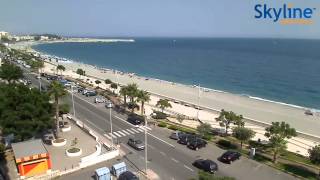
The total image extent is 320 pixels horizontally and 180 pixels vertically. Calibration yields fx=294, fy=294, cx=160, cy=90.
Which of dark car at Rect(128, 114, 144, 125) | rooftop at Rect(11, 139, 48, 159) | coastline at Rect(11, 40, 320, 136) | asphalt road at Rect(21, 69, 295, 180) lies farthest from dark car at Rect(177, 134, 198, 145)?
coastline at Rect(11, 40, 320, 136)

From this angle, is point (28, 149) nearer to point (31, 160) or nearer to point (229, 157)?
point (31, 160)

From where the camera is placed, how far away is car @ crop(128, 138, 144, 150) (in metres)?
43.6

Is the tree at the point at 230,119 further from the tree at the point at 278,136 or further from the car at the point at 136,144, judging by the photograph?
the car at the point at 136,144

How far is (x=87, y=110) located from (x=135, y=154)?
88.5ft

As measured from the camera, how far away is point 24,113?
40.8 metres

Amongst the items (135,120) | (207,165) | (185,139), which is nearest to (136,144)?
(185,139)

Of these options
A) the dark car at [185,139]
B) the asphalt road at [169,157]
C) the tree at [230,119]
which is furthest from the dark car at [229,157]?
the tree at [230,119]

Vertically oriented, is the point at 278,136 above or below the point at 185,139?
above

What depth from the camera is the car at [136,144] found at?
4357cm

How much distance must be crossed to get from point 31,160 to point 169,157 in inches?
696

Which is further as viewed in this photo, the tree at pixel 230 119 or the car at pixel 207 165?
the tree at pixel 230 119

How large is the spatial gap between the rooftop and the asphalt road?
494 centimetres

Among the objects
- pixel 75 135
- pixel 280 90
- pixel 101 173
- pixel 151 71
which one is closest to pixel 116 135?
pixel 75 135

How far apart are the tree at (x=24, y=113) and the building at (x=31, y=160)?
13.4 ft
